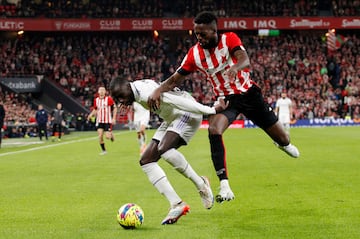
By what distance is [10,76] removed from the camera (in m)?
53.2

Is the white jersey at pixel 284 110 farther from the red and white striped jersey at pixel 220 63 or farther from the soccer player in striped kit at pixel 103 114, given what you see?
the red and white striped jersey at pixel 220 63

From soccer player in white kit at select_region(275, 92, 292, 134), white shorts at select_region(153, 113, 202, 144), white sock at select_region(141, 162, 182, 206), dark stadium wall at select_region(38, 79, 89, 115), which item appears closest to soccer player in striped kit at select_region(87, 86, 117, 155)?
soccer player in white kit at select_region(275, 92, 292, 134)

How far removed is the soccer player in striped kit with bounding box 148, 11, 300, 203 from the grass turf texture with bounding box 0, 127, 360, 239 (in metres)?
0.80

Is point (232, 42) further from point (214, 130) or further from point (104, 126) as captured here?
point (104, 126)

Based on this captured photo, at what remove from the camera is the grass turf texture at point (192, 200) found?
324 inches

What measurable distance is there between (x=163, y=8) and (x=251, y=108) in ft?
168

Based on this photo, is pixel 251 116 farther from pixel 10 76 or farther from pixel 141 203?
pixel 10 76

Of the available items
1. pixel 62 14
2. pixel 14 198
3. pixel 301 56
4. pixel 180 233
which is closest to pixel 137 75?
pixel 62 14

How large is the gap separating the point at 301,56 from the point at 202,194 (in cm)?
4951

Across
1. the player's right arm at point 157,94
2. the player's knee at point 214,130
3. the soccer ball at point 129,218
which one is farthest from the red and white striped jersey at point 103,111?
the soccer ball at point 129,218

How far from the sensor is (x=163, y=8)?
60281 mm

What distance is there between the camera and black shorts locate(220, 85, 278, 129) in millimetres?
9875

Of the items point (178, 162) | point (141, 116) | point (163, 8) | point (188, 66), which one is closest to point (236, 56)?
point (188, 66)

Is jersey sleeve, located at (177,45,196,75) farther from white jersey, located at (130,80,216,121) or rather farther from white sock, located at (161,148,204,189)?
white sock, located at (161,148,204,189)
